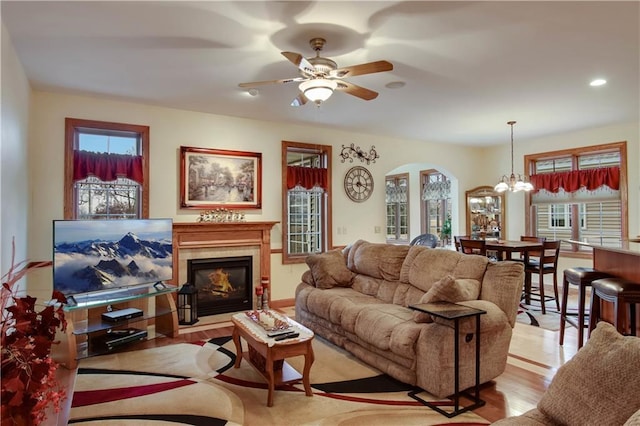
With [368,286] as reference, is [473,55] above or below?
above

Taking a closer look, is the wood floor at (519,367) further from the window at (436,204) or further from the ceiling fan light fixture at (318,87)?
the window at (436,204)

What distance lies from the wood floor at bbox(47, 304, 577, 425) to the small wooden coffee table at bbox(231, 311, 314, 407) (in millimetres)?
1253

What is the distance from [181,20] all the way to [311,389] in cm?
294

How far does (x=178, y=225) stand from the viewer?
16.3 ft

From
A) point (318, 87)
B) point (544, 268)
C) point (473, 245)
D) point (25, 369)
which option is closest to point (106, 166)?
point (318, 87)

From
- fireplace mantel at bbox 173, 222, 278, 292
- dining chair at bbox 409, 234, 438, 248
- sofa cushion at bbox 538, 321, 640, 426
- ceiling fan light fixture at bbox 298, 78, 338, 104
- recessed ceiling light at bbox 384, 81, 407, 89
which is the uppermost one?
recessed ceiling light at bbox 384, 81, 407, 89

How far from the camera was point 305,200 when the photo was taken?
6.36 meters


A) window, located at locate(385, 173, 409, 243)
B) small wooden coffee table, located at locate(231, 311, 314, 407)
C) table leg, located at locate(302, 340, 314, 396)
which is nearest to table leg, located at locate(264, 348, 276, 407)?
small wooden coffee table, located at locate(231, 311, 314, 407)

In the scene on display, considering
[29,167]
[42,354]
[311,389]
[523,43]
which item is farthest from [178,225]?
[523,43]

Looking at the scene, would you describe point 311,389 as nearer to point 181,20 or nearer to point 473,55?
point 181,20

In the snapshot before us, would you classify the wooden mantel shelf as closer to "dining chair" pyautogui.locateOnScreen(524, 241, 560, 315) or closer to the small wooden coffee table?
the small wooden coffee table

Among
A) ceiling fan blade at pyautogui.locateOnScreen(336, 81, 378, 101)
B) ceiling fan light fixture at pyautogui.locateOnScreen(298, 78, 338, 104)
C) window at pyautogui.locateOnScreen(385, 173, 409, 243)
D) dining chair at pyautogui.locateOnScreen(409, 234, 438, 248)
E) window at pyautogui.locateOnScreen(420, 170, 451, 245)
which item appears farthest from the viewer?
window at pyautogui.locateOnScreen(385, 173, 409, 243)

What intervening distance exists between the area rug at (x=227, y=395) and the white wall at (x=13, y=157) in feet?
4.00

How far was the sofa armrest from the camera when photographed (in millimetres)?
2816
